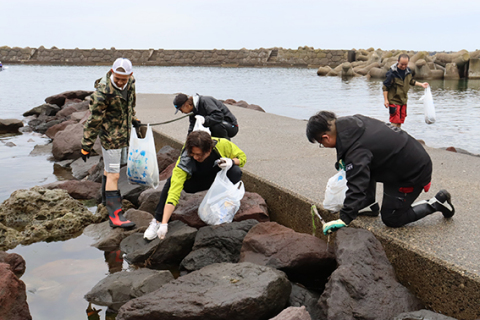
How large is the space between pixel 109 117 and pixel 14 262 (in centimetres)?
167

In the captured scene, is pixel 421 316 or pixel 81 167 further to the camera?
pixel 81 167

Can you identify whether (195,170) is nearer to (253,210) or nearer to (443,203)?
(253,210)

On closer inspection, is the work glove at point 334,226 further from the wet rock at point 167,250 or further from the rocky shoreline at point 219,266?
the wet rock at point 167,250

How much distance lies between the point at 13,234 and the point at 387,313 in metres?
3.74

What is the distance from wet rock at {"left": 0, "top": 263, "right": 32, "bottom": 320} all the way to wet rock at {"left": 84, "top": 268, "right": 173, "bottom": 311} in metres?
0.49

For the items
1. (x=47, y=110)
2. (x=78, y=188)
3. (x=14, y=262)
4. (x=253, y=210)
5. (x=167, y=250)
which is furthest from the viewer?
(x=47, y=110)

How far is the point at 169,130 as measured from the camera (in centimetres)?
807

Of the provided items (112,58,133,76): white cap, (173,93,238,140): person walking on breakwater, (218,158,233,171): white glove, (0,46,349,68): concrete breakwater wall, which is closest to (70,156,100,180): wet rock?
(173,93,238,140): person walking on breakwater

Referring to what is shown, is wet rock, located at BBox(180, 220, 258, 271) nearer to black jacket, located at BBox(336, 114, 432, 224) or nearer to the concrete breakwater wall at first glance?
black jacket, located at BBox(336, 114, 432, 224)

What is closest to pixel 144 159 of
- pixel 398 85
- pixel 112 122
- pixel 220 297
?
pixel 112 122

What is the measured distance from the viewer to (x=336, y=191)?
3.58 meters

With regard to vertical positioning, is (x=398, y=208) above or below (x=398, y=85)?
below

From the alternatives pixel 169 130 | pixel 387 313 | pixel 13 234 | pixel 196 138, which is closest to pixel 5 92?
pixel 169 130

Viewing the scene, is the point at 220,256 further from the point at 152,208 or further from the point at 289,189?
the point at 152,208
